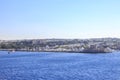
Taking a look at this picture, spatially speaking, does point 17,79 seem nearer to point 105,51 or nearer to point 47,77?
point 47,77

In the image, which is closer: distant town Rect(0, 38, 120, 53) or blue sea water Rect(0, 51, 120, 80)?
blue sea water Rect(0, 51, 120, 80)

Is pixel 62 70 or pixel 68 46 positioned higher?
pixel 68 46

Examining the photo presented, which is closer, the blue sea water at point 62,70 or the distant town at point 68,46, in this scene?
the blue sea water at point 62,70

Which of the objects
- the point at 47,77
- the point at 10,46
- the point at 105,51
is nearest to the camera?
the point at 47,77

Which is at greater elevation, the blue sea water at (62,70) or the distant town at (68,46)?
the distant town at (68,46)

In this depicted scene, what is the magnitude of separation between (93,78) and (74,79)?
189 centimetres

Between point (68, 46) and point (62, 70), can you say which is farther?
point (68, 46)

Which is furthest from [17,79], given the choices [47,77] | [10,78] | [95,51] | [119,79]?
[95,51]

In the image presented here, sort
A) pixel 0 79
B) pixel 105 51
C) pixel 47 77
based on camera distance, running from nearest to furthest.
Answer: pixel 0 79 → pixel 47 77 → pixel 105 51

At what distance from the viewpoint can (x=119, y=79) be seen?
32.7 metres

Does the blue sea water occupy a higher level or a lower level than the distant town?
lower

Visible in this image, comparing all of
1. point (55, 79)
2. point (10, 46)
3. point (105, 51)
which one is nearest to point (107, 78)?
point (55, 79)

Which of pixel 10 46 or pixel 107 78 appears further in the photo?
pixel 10 46

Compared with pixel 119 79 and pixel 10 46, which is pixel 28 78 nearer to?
pixel 119 79
